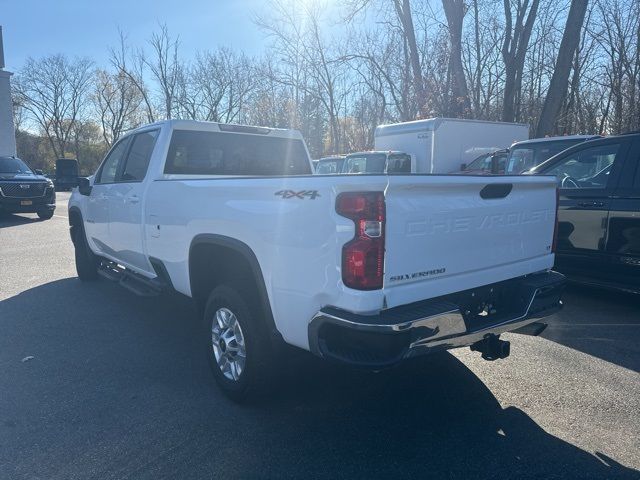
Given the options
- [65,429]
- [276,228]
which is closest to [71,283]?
[65,429]

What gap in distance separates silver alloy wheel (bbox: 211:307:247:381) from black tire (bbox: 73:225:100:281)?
398cm

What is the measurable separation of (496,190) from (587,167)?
3.46m

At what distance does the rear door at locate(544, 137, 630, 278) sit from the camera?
18.1 feet

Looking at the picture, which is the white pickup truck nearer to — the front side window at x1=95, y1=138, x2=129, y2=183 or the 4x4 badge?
the 4x4 badge

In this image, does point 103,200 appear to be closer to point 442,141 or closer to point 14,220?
point 442,141

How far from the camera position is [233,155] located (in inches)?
209

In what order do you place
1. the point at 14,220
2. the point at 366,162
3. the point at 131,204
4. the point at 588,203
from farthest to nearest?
the point at 14,220
the point at 366,162
the point at 588,203
the point at 131,204

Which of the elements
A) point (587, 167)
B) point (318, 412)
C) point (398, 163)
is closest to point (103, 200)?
point (318, 412)

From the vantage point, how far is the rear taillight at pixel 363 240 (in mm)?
2588

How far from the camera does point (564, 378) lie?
155 inches

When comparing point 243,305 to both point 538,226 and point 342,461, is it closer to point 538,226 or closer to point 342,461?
point 342,461

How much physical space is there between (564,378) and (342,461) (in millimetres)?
2073

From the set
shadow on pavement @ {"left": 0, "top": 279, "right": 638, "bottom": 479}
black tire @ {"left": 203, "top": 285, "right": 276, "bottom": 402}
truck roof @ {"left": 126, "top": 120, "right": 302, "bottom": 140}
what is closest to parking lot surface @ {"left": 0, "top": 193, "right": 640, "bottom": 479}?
shadow on pavement @ {"left": 0, "top": 279, "right": 638, "bottom": 479}

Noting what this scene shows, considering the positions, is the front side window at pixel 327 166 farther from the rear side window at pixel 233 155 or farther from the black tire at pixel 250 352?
the black tire at pixel 250 352
